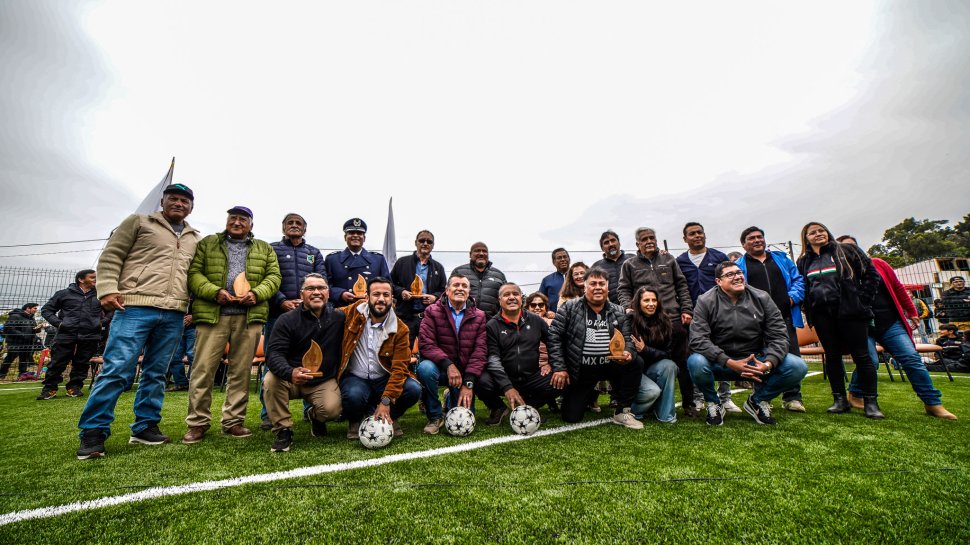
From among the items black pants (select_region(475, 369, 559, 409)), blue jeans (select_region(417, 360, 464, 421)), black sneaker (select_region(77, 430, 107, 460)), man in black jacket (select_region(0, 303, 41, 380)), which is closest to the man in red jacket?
blue jeans (select_region(417, 360, 464, 421))

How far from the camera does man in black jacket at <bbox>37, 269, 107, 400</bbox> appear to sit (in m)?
7.23

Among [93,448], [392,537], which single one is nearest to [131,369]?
[93,448]

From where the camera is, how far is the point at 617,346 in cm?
400

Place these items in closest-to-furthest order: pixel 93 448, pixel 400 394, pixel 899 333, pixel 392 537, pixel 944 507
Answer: pixel 392 537
pixel 944 507
pixel 93 448
pixel 400 394
pixel 899 333

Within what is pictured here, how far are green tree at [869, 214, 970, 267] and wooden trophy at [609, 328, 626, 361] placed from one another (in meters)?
44.8

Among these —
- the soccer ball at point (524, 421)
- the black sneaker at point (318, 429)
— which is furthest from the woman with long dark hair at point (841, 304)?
the black sneaker at point (318, 429)

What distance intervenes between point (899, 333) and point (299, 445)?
608 cm

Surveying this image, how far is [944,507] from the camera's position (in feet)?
6.34

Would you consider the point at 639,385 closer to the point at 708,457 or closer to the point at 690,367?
the point at 690,367

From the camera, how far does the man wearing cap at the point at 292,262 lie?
14.9 ft

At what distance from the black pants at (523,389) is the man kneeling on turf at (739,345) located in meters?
1.45

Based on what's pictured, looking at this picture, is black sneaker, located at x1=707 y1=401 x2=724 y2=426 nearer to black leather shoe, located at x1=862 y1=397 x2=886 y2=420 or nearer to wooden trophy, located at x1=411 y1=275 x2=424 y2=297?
black leather shoe, located at x1=862 y1=397 x2=886 y2=420

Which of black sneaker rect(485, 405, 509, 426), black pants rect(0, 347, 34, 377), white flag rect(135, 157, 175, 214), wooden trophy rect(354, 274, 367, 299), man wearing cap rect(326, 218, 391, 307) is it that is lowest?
black pants rect(0, 347, 34, 377)

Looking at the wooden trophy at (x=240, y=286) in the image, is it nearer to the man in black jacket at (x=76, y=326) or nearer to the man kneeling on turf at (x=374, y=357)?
the man kneeling on turf at (x=374, y=357)
